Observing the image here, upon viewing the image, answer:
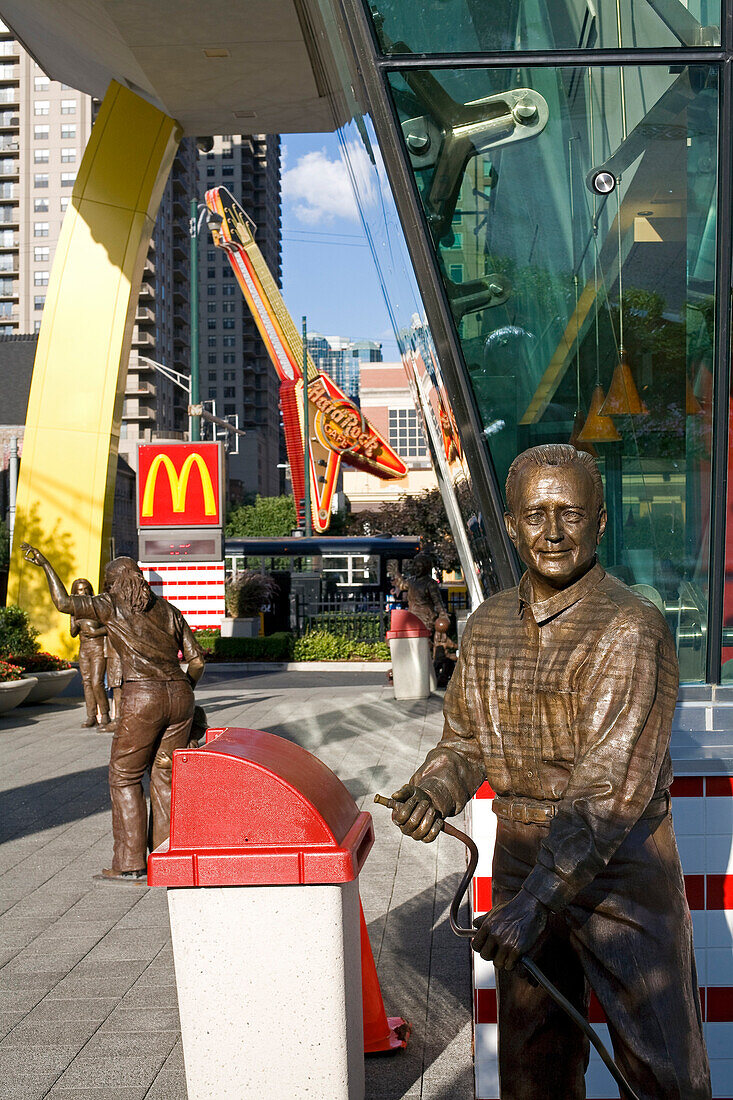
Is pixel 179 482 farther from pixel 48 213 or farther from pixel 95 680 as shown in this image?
pixel 48 213

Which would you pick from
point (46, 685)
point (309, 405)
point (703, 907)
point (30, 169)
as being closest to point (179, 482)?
point (46, 685)

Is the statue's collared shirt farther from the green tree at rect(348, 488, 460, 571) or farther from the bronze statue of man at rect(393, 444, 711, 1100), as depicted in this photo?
the green tree at rect(348, 488, 460, 571)

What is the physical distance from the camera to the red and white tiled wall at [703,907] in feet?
12.0

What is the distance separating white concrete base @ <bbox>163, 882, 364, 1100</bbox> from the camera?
3.29 meters

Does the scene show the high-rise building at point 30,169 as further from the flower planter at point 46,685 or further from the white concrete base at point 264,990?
the white concrete base at point 264,990

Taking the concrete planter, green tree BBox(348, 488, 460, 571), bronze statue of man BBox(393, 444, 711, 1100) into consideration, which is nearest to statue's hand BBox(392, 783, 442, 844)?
bronze statue of man BBox(393, 444, 711, 1100)

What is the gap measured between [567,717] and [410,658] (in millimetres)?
12346

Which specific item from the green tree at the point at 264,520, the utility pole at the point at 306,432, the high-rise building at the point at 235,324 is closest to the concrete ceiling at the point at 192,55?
the utility pole at the point at 306,432

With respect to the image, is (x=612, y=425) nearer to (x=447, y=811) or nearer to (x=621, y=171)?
(x=621, y=171)

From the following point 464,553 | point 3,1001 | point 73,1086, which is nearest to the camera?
point 73,1086

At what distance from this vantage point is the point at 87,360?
1781cm

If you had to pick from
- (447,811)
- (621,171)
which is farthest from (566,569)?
(621,171)

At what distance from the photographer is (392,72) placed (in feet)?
14.7

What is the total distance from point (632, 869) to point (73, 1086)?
8.59 ft
